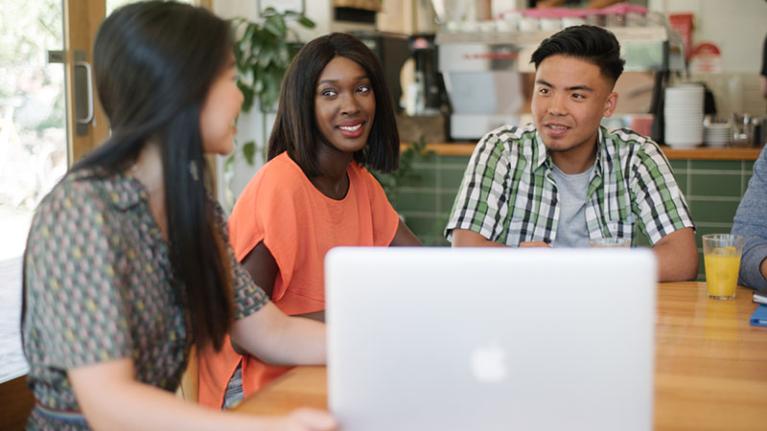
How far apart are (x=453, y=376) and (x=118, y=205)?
1.58 feet

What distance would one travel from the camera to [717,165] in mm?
3752

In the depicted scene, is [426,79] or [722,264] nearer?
[722,264]

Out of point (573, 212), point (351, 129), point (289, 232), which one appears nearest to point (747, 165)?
point (573, 212)

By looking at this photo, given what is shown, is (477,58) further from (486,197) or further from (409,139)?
(486,197)

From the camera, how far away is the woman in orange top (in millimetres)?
1729

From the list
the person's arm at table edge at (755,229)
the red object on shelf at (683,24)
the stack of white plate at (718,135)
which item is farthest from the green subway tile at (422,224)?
the red object on shelf at (683,24)

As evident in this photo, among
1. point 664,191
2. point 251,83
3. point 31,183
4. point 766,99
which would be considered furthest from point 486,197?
point 766,99

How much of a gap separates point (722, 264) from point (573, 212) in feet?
1.74

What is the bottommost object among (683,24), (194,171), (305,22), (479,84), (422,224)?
(422,224)

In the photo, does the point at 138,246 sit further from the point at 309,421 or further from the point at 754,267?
the point at 754,267

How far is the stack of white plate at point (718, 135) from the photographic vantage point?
3.94 metres

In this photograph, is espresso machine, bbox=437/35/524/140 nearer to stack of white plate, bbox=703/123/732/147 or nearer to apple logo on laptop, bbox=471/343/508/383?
stack of white plate, bbox=703/123/732/147

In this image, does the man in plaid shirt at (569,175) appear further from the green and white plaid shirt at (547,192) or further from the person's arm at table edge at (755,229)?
the person's arm at table edge at (755,229)

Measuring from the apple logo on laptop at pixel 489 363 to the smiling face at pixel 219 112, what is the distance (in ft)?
1.60
